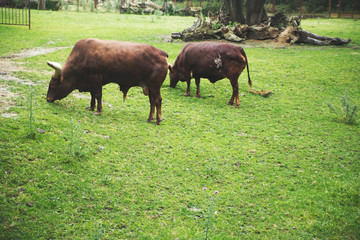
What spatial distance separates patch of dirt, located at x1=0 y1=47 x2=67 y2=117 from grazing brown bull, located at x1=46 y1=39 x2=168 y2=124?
879 millimetres

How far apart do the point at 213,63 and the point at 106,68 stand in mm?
3457

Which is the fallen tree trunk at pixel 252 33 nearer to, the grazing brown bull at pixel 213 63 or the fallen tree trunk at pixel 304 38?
the fallen tree trunk at pixel 304 38

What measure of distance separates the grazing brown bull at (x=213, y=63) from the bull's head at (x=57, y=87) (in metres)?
3.08

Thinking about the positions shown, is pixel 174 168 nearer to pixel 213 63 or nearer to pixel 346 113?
pixel 213 63

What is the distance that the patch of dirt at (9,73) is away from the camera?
23.2 feet

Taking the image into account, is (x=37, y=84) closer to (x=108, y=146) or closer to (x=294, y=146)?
(x=108, y=146)

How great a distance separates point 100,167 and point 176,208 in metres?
1.61

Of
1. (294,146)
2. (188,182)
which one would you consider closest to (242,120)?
(294,146)

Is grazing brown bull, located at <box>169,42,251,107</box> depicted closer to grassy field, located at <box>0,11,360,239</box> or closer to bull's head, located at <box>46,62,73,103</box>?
grassy field, located at <box>0,11,360,239</box>

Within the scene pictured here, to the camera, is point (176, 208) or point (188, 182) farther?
point (188, 182)

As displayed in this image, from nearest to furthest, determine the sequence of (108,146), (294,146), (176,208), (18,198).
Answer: (18,198) < (176,208) < (108,146) < (294,146)

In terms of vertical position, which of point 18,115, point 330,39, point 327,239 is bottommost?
point 327,239

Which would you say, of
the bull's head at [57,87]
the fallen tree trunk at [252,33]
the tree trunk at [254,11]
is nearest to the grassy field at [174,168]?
the bull's head at [57,87]

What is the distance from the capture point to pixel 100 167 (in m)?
5.83
